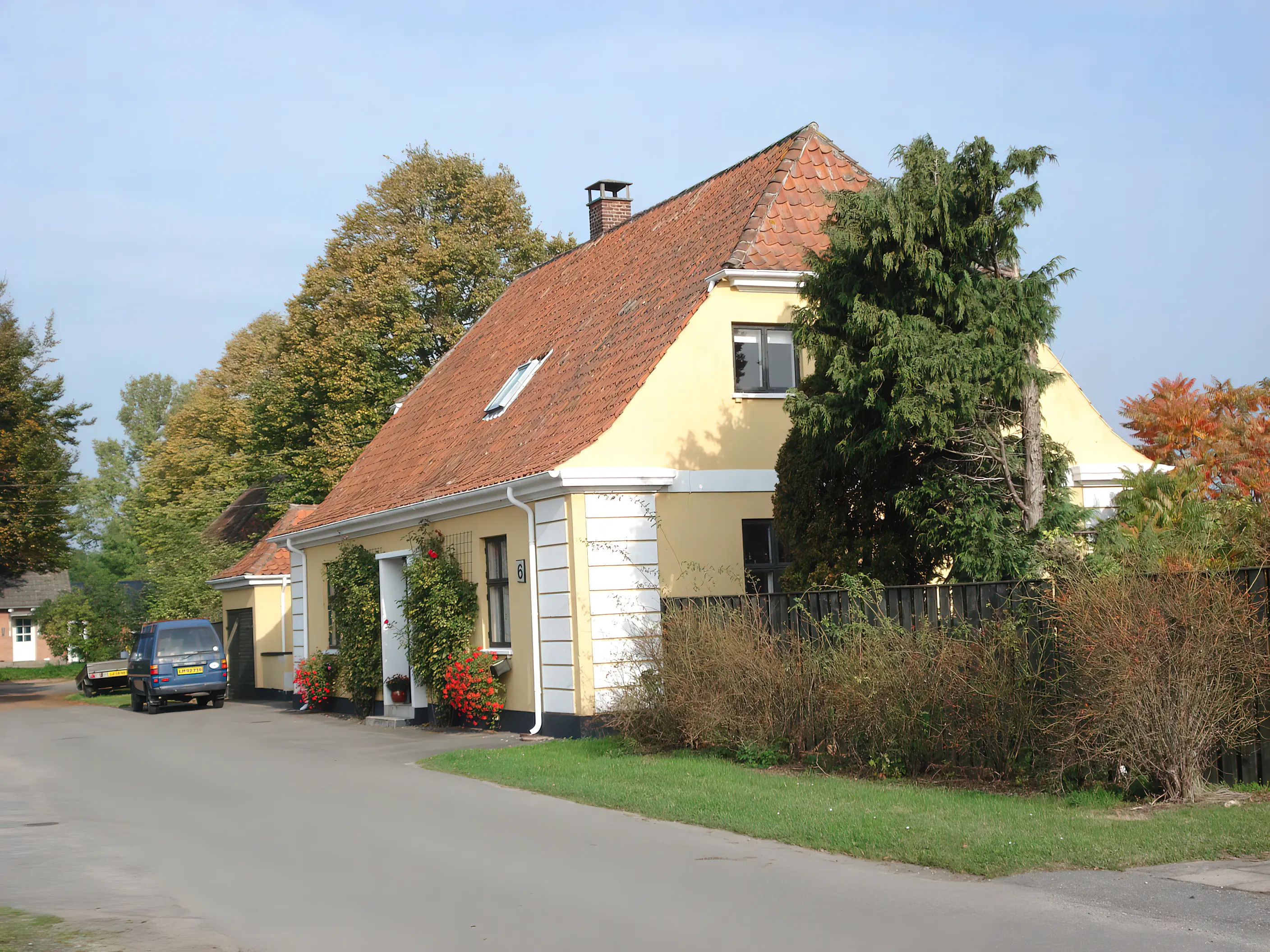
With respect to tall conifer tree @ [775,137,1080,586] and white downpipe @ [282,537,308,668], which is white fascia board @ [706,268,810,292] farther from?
white downpipe @ [282,537,308,668]

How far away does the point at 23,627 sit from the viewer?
248 ft

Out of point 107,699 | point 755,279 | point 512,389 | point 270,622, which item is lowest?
point 107,699

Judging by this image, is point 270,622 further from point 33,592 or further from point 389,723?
point 33,592

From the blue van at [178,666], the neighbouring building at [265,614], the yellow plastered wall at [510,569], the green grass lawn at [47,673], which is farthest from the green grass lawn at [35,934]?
the green grass lawn at [47,673]

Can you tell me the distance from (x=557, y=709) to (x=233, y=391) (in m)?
41.6

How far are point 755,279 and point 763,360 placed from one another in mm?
1167

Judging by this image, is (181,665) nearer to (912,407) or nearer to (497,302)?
(497,302)

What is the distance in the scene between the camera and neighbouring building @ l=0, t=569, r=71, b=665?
2844 inches

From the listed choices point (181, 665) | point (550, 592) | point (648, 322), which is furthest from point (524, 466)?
point (181, 665)

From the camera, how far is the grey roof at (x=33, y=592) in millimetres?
72250

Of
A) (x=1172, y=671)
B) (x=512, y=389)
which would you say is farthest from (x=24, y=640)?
(x=1172, y=671)

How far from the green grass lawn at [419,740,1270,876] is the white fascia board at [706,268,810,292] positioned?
7.00 metres

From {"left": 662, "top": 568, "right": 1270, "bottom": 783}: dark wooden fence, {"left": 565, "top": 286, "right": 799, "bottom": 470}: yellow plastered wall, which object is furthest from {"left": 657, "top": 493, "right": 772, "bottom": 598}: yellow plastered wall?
{"left": 662, "top": 568, "right": 1270, "bottom": 783}: dark wooden fence

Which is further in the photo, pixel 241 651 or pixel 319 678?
pixel 241 651
